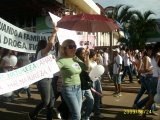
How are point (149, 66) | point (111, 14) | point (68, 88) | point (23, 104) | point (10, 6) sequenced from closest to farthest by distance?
1. point (68, 88)
2. point (149, 66)
3. point (23, 104)
4. point (10, 6)
5. point (111, 14)

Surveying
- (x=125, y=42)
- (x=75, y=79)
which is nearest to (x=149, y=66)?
(x=75, y=79)

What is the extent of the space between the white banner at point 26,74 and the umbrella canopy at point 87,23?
1.52 metres

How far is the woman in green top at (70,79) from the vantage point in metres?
5.85

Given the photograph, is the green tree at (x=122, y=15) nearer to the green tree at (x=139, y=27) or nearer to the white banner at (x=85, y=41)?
the green tree at (x=139, y=27)

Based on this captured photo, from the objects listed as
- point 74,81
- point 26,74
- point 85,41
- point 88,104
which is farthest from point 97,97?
point 26,74

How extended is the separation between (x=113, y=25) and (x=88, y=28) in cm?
60

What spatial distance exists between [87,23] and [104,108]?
2.43 metres

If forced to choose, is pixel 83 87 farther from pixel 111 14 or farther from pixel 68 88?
pixel 111 14

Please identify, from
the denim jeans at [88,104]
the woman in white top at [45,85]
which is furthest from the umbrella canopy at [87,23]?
the denim jeans at [88,104]

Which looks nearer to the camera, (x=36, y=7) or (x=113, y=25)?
(x=113, y=25)

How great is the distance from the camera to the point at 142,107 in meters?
9.01

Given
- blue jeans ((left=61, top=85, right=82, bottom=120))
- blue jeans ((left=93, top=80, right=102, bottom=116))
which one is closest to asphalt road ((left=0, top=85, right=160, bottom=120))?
blue jeans ((left=93, top=80, right=102, bottom=116))

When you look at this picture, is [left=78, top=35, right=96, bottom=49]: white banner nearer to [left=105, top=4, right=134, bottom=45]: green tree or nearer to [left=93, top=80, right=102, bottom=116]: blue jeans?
[left=93, top=80, right=102, bottom=116]: blue jeans

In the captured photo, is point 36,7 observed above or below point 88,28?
above
